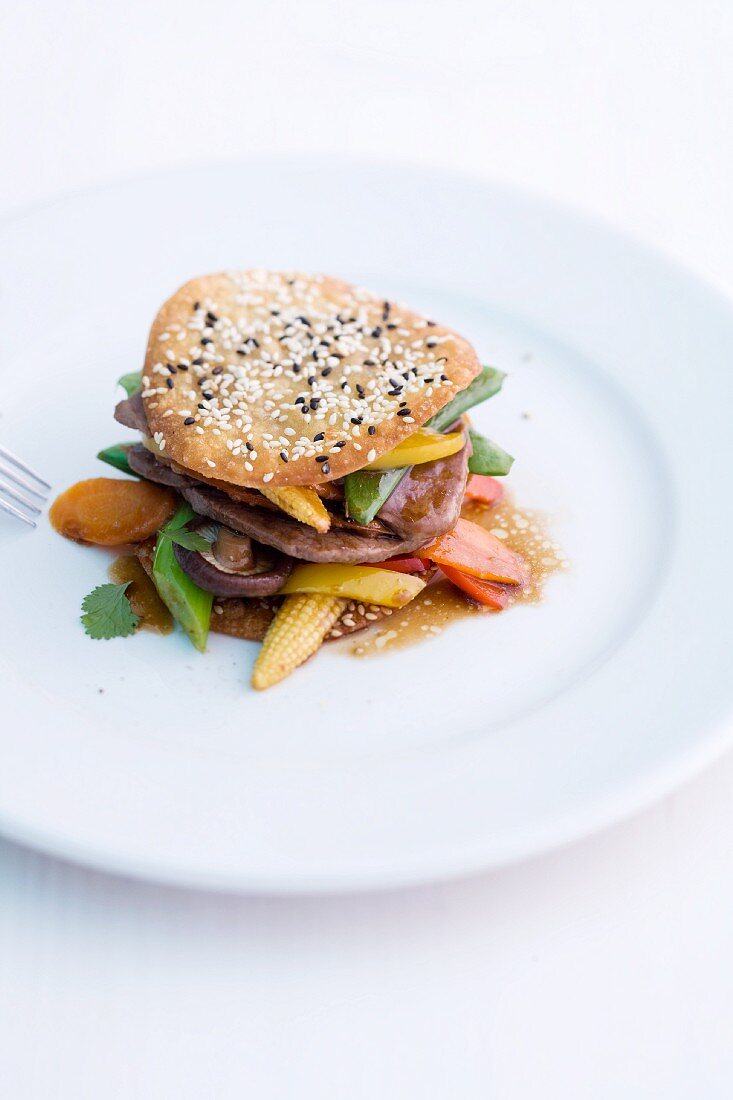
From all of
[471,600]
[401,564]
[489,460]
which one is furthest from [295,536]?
[489,460]

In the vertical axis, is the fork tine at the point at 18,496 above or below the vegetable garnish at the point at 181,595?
below

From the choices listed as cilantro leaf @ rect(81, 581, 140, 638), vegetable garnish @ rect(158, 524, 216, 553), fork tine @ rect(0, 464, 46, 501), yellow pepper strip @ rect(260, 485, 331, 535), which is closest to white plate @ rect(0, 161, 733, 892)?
cilantro leaf @ rect(81, 581, 140, 638)

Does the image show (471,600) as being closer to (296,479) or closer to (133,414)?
(296,479)

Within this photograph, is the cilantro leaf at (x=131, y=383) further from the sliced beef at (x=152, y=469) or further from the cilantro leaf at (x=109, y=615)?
the cilantro leaf at (x=109, y=615)

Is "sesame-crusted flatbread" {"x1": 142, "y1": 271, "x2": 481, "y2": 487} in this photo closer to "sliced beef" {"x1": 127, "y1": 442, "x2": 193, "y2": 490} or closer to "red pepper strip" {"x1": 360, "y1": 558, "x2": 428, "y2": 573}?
"sliced beef" {"x1": 127, "y1": 442, "x2": 193, "y2": 490}

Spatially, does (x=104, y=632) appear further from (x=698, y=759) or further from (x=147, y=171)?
(x=147, y=171)

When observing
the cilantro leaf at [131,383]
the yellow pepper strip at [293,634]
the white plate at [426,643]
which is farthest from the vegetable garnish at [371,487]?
the cilantro leaf at [131,383]
